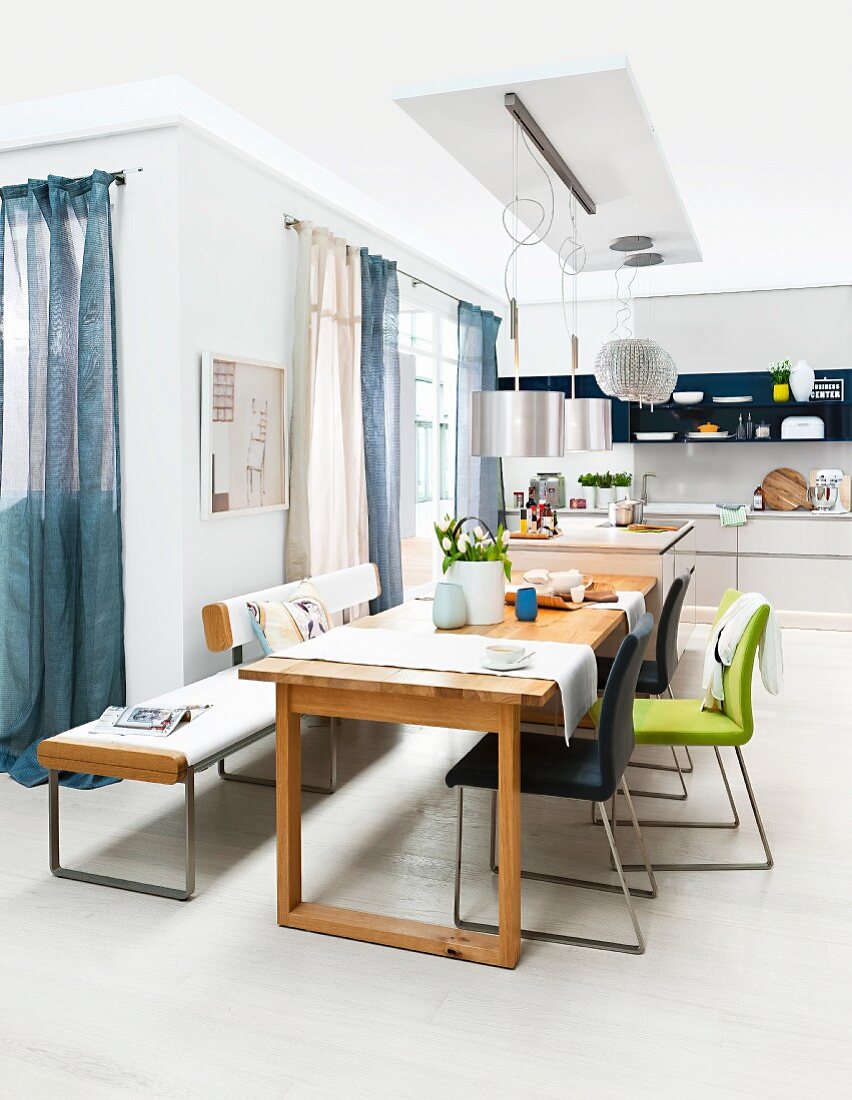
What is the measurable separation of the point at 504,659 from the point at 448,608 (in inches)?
28.1

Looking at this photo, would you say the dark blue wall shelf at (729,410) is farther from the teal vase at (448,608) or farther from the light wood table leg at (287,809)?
the light wood table leg at (287,809)

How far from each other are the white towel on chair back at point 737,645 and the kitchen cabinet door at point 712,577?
4.69 meters

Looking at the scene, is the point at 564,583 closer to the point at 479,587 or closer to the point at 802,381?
the point at 479,587

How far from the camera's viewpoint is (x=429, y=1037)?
2379 mm

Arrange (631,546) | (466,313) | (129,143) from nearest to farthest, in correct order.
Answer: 1. (129,143)
2. (631,546)
3. (466,313)

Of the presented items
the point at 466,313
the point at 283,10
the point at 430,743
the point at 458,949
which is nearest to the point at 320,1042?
the point at 458,949

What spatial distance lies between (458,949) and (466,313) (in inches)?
245

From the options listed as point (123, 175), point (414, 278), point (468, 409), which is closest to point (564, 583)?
point (123, 175)

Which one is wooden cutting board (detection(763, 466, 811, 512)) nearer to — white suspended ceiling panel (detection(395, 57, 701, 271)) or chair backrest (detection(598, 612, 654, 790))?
white suspended ceiling panel (detection(395, 57, 701, 271))

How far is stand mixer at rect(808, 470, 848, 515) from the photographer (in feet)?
26.3

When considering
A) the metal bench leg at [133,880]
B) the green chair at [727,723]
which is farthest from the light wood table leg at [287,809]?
the green chair at [727,723]

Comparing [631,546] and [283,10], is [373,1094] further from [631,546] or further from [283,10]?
[631,546]

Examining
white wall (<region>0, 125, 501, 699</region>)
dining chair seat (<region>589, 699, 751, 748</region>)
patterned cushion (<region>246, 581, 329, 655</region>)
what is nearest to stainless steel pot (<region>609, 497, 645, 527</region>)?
patterned cushion (<region>246, 581, 329, 655</region>)

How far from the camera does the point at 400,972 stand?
2684 millimetres
